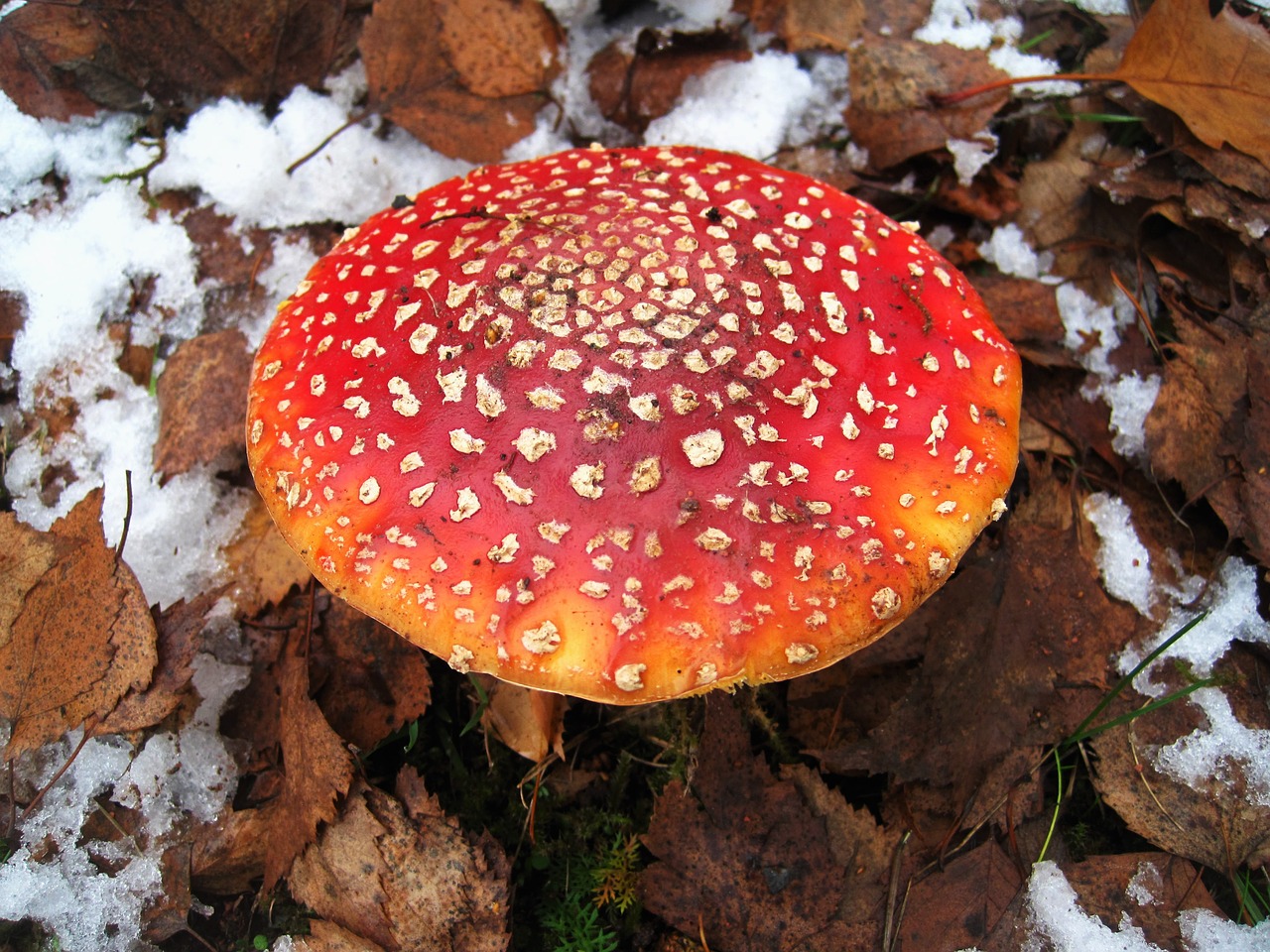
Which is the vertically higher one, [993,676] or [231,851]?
[993,676]

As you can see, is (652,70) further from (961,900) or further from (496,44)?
(961,900)

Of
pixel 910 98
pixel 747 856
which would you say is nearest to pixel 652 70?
pixel 910 98

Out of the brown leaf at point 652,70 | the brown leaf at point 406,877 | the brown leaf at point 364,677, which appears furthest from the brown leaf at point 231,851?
the brown leaf at point 652,70

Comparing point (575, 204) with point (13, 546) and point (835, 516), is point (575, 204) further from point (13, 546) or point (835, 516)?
point (13, 546)

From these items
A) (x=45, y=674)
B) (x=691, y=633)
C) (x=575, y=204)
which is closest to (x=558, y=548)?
(x=691, y=633)

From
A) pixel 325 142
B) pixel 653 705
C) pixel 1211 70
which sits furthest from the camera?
pixel 325 142
